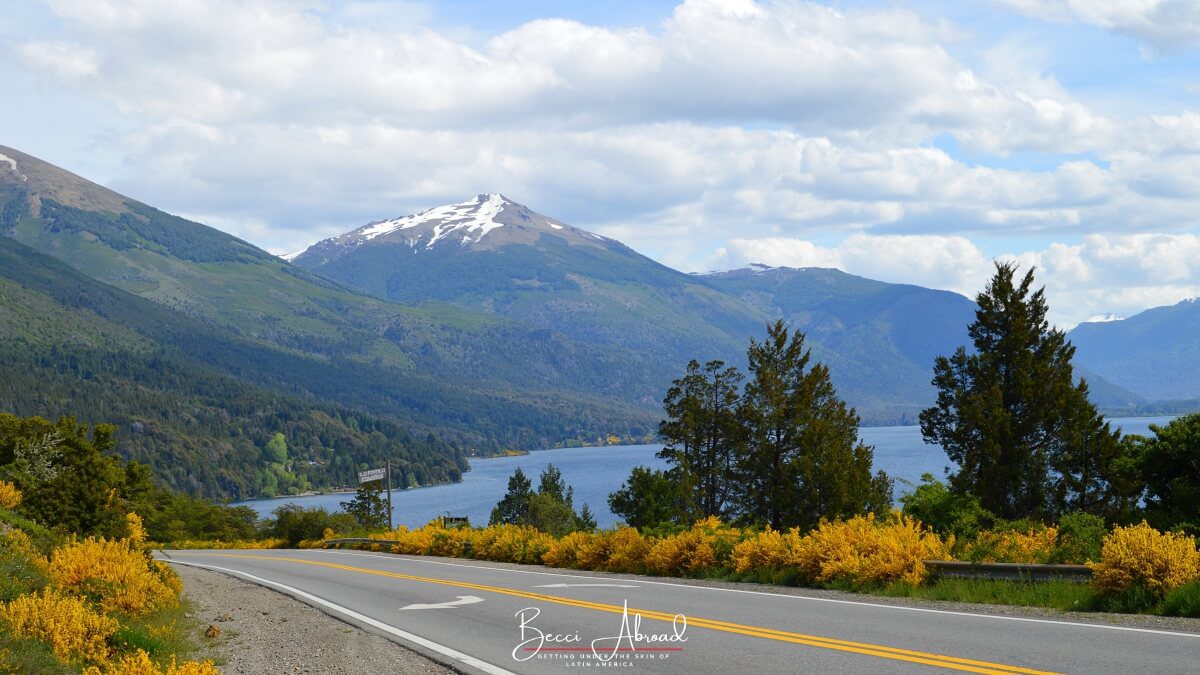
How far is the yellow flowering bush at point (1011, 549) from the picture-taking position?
15.5m

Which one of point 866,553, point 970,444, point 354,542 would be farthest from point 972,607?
point 354,542

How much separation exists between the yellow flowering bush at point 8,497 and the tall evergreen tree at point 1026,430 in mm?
28751

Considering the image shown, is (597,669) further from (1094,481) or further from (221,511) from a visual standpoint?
(221,511)

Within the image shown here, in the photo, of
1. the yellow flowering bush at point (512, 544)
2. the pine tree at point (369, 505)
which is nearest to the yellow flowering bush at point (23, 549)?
the yellow flowering bush at point (512, 544)

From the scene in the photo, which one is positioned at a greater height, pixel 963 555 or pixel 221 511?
pixel 963 555

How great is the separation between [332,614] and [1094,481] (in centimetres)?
3151

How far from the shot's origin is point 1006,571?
47.0ft

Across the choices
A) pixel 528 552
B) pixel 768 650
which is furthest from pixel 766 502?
pixel 768 650

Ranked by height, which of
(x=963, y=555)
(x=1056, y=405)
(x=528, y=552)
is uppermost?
(x=1056, y=405)

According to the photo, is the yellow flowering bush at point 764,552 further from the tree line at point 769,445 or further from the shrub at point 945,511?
the tree line at point 769,445

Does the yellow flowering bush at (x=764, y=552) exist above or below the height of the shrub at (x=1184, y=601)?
below

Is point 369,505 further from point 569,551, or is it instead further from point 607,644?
point 607,644

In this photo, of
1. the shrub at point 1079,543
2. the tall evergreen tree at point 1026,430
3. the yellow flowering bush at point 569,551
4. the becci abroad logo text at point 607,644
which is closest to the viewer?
the becci abroad logo text at point 607,644

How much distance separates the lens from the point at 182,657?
11.6 m
